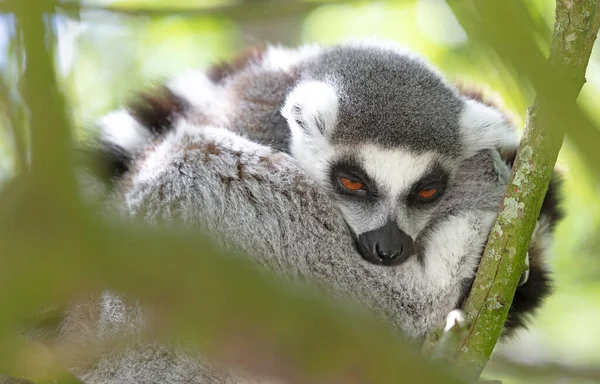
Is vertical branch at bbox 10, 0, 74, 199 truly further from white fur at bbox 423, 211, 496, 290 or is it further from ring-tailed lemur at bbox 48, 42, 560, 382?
white fur at bbox 423, 211, 496, 290

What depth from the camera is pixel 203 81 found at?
182 inches

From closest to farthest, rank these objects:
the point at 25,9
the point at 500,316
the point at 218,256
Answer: the point at 218,256 → the point at 25,9 → the point at 500,316

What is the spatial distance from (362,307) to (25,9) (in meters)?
2.02

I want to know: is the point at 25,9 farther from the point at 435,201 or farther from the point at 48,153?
the point at 435,201

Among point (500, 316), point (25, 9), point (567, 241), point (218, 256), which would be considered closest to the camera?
point (218, 256)

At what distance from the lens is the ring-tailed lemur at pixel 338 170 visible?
10.8ft

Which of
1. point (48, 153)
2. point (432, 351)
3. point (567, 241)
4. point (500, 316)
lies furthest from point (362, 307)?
point (567, 241)

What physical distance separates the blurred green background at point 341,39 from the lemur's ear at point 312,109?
80cm

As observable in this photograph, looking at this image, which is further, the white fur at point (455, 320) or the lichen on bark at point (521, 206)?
the white fur at point (455, 320)

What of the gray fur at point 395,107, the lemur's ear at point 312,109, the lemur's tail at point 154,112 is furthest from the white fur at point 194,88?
the gray fur at point 395,107

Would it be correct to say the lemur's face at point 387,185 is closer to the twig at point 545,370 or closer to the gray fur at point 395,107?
the gray fur at point 395,107

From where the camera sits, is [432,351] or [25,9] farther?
[432,351]

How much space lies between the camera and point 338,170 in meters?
3.91

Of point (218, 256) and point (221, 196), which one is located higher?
point (221, 196)
